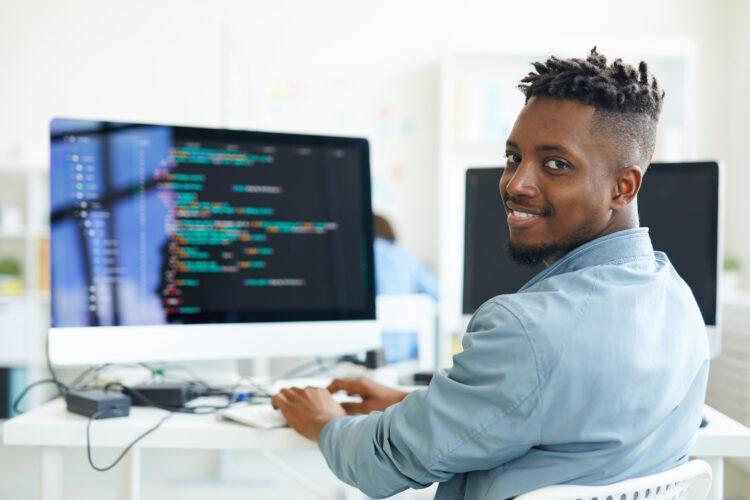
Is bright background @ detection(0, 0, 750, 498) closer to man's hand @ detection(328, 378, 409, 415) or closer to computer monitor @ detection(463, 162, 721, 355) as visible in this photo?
computer monitor @ detection(463, 162, 721, 355)

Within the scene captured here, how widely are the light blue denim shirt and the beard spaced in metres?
0.02

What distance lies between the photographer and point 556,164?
0.98 meters

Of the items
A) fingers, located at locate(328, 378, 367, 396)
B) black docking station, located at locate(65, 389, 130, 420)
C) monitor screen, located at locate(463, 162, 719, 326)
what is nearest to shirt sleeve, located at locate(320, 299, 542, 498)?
fingers, located at locate(328, 378, 367, 396)

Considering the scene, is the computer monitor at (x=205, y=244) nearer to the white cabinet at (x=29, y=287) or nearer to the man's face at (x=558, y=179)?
the man's face at (x=558, y=179)

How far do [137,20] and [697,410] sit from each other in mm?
3918

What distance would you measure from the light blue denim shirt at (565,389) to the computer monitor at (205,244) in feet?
1.76

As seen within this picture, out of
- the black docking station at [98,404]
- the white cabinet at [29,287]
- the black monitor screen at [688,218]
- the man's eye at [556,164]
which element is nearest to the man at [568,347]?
the man's eye at [556,164]

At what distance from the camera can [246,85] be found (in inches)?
162

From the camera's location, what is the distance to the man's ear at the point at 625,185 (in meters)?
0.99

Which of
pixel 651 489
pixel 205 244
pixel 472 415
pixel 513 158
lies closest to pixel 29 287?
pixel 205 244

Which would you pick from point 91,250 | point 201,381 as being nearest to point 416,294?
point 201,381

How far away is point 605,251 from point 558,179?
0.11m

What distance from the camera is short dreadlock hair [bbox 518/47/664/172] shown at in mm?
975

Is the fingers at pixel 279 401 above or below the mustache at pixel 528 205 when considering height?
below
